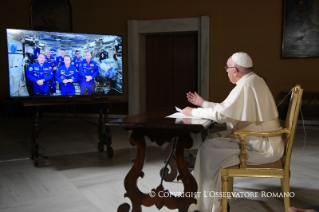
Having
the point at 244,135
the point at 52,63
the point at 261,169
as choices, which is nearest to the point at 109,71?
the point at 52,63

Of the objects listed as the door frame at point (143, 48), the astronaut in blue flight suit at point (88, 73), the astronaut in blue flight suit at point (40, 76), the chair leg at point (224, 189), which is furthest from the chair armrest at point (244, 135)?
the door frame at point (143, 48)

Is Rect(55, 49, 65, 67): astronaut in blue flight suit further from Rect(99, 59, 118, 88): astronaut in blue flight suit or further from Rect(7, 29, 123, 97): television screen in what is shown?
Rect(99, 59, 118, 88): astronaut in blue flight suit

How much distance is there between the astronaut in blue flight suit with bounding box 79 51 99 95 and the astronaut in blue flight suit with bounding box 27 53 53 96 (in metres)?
0.44

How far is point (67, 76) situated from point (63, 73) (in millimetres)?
71

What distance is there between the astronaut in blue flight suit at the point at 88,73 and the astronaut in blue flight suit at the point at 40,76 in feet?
1.43

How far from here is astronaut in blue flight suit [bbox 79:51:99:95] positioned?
4.70 metres

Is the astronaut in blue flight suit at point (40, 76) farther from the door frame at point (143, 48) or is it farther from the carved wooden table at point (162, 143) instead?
the door frame at point (143, 48)

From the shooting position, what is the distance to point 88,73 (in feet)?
15.5

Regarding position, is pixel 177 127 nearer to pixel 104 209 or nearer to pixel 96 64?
pixel 104 209

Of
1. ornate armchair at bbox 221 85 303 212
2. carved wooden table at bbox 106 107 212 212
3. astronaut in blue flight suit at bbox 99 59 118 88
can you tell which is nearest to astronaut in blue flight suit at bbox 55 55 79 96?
astronaut in blue flight suit at bbox 99 59 118 88

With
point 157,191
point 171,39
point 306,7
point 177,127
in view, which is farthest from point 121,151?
point 306,7

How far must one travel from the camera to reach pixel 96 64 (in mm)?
4789

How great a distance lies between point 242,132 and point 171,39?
6508 millimetres

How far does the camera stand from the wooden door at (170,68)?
8.67m
